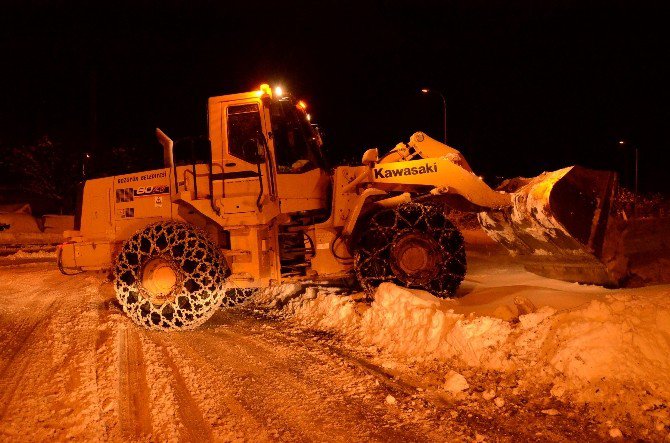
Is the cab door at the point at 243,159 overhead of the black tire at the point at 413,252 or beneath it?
overhead

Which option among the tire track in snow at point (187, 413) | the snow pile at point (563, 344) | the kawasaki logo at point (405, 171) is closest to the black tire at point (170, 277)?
the tire track in snow at point (187, 413)

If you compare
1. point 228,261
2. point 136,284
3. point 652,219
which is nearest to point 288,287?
point 228,261

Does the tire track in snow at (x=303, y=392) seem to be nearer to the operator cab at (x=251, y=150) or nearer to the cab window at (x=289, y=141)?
the operator cab at (x=251, y=150)

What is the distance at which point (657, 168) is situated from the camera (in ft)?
201

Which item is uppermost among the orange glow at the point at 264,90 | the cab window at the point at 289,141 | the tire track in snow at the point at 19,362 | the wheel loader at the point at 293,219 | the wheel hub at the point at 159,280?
the orange glow at the point at 264,90

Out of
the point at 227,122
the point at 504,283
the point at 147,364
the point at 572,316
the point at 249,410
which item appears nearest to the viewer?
the point at 249,410

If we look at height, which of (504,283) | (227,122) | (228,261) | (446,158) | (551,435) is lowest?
(551,435)

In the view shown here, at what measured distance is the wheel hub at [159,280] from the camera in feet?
21.9

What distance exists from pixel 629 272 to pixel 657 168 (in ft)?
216

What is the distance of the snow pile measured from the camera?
12.6 ft

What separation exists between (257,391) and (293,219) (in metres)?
3.37

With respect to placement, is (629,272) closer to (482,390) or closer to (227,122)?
(482,390)

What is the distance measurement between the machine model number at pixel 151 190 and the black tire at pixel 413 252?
2.97 metres

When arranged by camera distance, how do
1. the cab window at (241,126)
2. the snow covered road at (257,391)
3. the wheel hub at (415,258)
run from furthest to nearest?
the cab window at (241,126) < the wheel hub at (415,258) < the snow covered road at (257,391)
